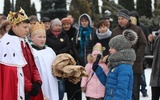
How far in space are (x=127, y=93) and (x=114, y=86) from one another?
19 centimetres

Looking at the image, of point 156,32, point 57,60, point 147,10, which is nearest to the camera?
point 57,60

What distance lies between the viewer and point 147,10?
22.0 metres

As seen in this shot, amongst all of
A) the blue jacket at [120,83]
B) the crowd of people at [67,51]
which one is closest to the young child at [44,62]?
the crowd of people at [67,51]

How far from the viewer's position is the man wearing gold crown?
3756 mm

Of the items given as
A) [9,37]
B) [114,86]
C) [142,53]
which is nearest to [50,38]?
[142,53]

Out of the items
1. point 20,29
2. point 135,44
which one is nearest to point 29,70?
point 20,29

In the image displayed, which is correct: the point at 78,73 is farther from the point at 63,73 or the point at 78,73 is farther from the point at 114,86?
the point at 114,86

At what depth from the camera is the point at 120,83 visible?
4562mm

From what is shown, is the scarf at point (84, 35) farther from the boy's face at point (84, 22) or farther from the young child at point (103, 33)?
the young child at point (103, 33)

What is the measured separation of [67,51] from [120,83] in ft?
6.93

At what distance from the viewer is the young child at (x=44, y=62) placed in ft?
14.7

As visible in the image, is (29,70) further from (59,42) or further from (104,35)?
(104,35)

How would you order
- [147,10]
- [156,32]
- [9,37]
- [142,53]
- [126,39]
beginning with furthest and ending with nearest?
[147,10] < [156,32] < [142,53] < [126,39] < [9,37]

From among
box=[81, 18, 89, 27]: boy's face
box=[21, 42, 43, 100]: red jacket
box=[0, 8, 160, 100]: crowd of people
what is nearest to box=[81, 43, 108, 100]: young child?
box=[0, 8, 160, 100]: crowd of people
